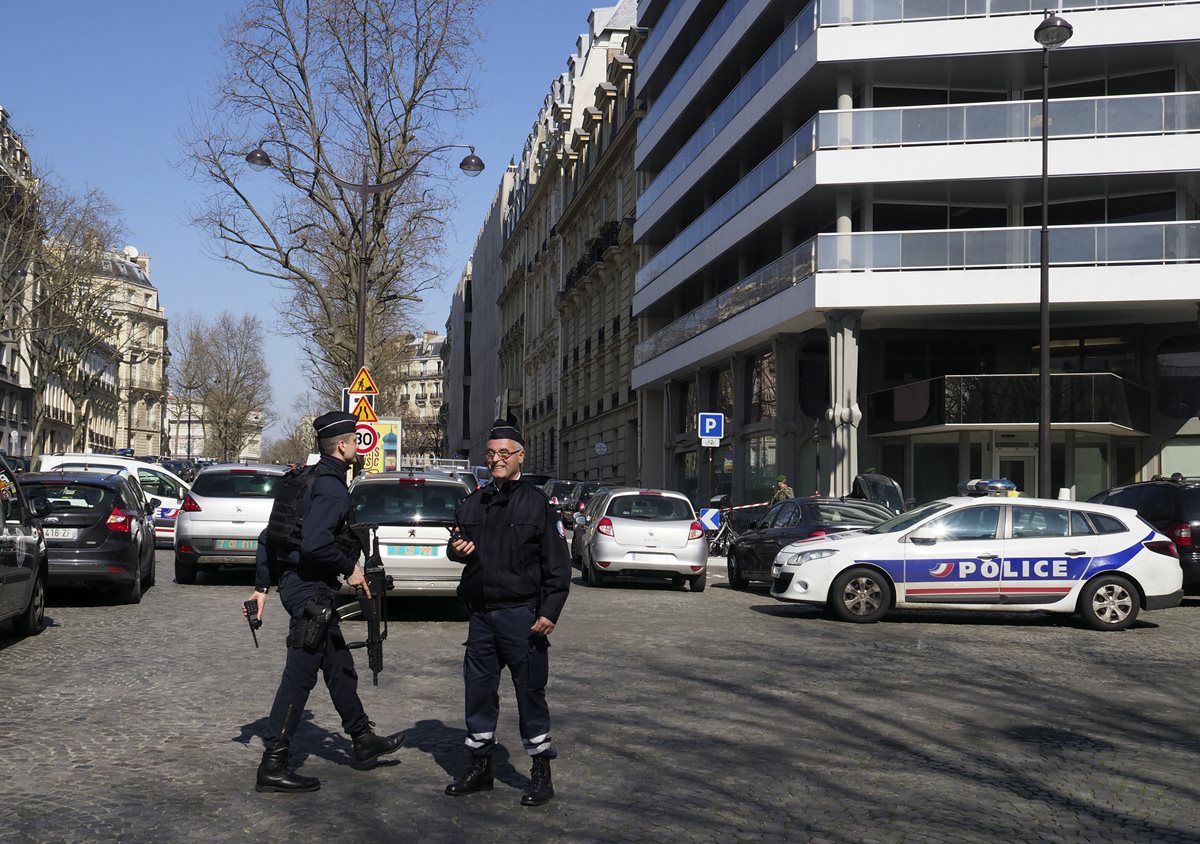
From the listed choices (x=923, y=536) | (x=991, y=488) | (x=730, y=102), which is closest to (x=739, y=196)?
(x=730, y=102)

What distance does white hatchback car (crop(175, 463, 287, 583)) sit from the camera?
18719 millimetres

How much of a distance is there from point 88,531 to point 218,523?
3.22 meters

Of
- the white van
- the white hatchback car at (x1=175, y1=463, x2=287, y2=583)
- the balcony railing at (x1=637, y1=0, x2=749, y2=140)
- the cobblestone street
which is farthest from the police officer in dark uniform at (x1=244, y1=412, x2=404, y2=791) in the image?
the balcony railing at (x1=637, y1=0, x2=749, y2=140)

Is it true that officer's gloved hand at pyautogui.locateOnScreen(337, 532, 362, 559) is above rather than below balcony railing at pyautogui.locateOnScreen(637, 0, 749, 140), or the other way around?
below

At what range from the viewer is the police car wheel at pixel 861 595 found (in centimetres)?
1541

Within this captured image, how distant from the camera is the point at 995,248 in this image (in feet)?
99.0

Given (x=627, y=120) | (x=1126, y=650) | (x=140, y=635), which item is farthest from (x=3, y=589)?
(x=627, y=120)

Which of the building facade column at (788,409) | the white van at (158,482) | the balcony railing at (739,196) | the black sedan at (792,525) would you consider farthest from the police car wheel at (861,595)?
the building facade column at (788,409)

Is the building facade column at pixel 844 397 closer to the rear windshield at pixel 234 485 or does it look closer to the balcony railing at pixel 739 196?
the balcony railing at pixel 739 196

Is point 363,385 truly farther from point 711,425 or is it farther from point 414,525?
point 414,525

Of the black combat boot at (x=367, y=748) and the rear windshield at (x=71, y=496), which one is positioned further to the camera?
the rear windshield at (x=71, y=496)

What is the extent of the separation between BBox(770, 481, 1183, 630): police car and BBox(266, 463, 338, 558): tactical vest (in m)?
9.74

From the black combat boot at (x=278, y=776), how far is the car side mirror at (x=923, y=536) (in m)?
10.2

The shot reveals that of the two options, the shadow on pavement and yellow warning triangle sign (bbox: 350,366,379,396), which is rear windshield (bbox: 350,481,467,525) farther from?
yellow warning triangle sign (bbox: 350,366,379,396)
